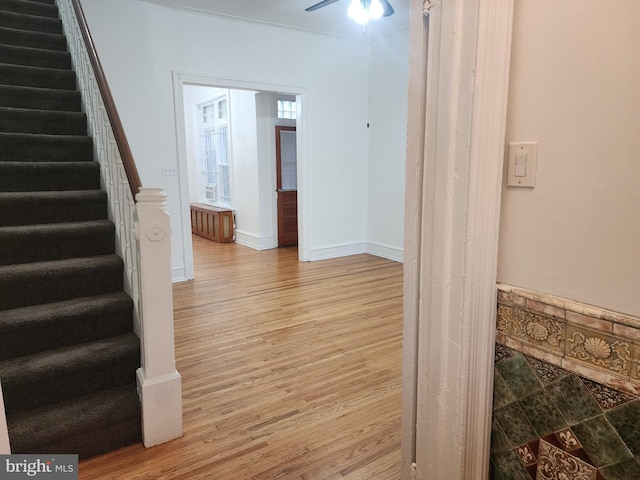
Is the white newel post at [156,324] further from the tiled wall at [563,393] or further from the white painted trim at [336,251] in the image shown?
the white painted trim at [336,251]

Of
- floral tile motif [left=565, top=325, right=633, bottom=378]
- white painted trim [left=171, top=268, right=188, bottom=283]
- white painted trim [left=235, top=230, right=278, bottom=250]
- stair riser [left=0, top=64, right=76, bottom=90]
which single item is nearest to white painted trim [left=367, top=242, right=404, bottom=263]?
white painted trim [left=235, top=230, right=278, bottom=250]

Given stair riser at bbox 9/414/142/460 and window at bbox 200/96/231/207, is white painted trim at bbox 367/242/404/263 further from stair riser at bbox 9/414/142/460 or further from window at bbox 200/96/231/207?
stair riser at bbox 9/414/142/460

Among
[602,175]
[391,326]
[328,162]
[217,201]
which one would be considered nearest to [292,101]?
[328,162]

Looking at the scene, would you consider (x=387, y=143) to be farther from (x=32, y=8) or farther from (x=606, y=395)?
(x=606, y=395)

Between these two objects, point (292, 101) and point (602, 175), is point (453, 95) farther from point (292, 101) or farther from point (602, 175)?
point (292, 101)

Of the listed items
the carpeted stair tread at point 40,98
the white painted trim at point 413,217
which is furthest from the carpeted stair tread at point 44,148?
the white painted trim at point 413,217

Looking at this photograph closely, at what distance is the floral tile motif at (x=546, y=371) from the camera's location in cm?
105

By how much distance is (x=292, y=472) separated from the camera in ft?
6.26

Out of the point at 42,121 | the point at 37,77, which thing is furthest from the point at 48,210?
the point at 37,77

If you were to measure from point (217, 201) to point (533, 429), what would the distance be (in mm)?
7805

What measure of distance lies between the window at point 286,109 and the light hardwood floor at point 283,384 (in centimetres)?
306

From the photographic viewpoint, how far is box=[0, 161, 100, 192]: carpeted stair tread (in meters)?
2.81

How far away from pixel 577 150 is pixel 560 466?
79 cm

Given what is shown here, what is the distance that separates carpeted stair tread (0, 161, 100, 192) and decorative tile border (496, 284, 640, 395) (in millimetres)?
2938
